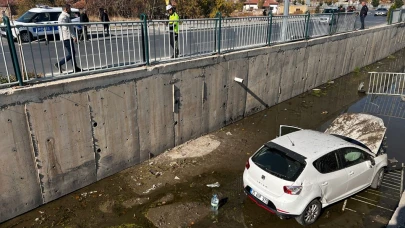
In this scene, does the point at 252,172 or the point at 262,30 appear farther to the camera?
the point at 262,30

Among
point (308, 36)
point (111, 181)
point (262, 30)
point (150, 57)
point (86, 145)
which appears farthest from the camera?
point (308, 36)

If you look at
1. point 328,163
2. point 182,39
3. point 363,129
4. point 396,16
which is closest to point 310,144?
point 328,163

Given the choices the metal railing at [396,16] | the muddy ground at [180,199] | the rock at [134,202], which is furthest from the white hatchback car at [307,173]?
the metal railing at [396,16]

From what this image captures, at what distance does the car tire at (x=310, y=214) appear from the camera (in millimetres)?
5379

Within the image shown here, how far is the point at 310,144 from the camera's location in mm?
5812

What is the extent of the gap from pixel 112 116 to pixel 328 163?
4.72 metres

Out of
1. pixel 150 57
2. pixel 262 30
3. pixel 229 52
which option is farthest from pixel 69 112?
pixel 262 30

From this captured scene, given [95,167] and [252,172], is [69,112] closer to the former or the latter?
[95,167]

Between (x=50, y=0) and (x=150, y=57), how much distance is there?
93.1 feet

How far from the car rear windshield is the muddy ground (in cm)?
114

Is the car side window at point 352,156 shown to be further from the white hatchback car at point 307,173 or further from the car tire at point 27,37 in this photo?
the car tire at point 27,37

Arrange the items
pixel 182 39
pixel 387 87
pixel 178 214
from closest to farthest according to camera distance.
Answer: pixel 178 214 < pixel 182 39 < pixel 387 87

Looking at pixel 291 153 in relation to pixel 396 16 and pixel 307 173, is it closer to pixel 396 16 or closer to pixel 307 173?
pixel 307 173

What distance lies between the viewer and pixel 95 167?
6844 mm
